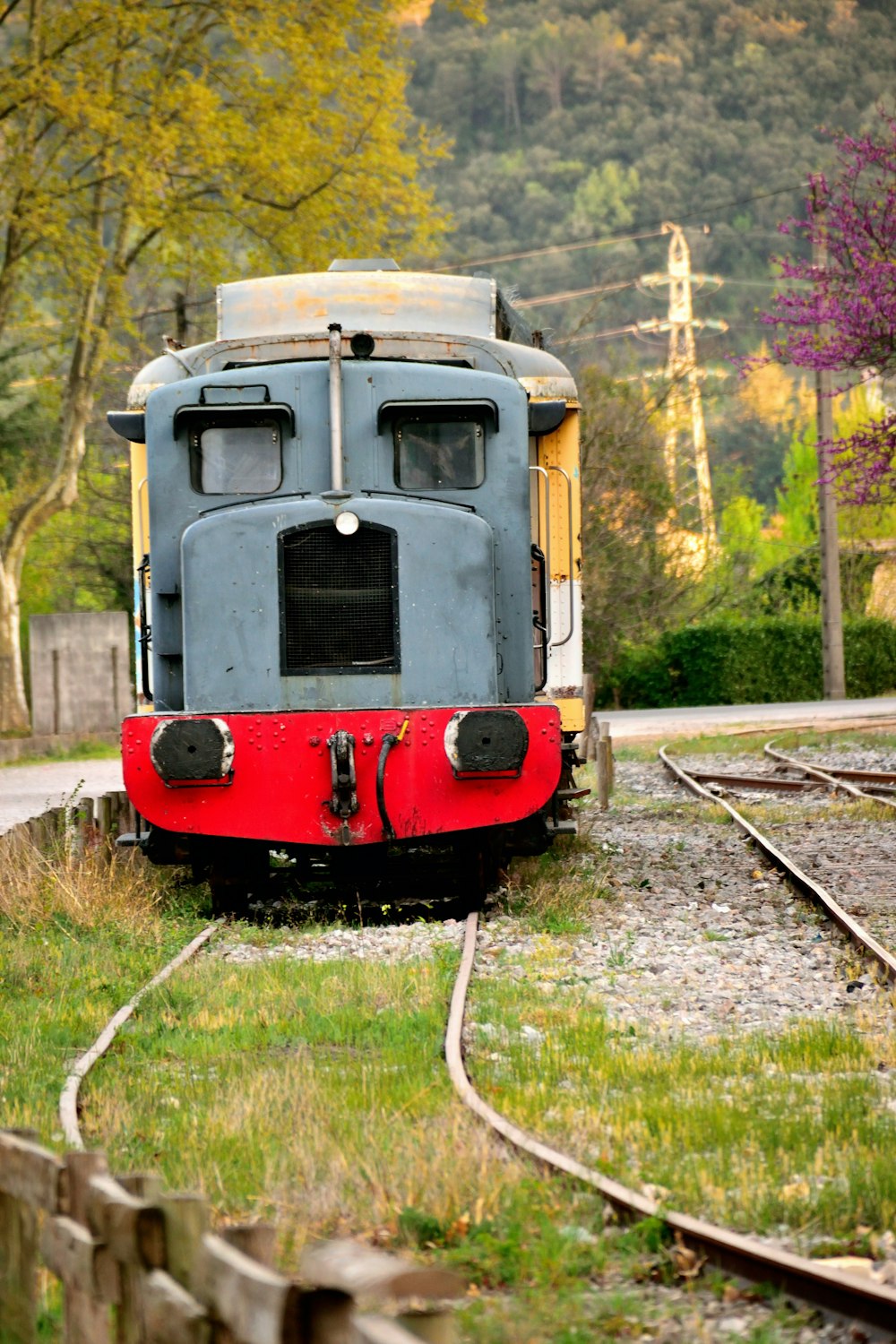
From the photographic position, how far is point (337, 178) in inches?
1104

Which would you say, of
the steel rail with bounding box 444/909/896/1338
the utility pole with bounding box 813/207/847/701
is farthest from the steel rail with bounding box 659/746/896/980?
the utility pole with bounding box 813/207/847/701

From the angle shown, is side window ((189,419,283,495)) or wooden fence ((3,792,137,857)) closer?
side window ((189,419,283,495))

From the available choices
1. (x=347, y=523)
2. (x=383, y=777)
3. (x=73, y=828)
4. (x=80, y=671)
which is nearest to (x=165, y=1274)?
(x=383, y=777)

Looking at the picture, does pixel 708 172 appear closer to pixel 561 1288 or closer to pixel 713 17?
pixel 713 17

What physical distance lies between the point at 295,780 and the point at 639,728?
24061mm

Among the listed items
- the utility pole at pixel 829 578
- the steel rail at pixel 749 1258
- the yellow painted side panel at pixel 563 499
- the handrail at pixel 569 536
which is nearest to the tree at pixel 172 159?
the utility pole at pixel 829 578

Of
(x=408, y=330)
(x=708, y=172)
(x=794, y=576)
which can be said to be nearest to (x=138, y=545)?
(x=408, y=330)

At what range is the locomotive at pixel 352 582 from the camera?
9.03 m

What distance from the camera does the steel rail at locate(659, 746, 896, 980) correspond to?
25.5ft

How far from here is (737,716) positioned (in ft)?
117

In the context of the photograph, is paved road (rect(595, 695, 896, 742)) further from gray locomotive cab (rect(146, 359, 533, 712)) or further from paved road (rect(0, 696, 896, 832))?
gray locomotive cab (rect(146, 359, 533, 712))

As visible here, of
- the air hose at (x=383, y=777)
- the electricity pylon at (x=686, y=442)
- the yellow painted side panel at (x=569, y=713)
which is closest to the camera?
the air hose at (x=383, y=777)

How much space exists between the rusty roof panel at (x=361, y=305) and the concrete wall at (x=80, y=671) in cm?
1730

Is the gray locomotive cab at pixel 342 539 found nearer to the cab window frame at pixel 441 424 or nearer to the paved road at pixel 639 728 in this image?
the cab window frame at pixel 441 424
